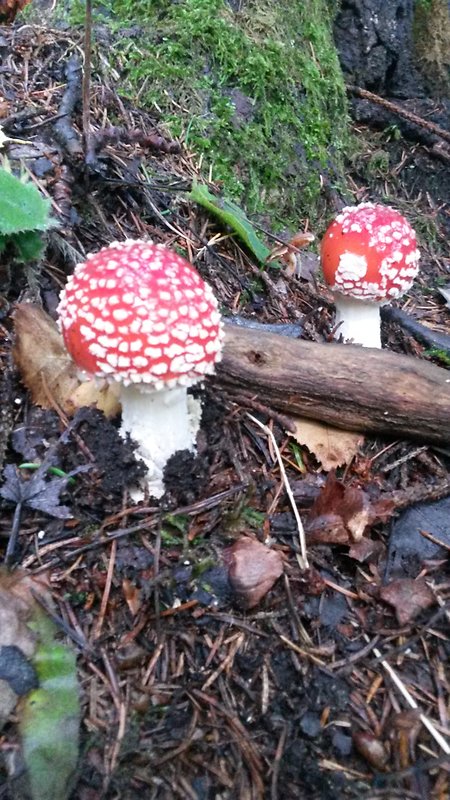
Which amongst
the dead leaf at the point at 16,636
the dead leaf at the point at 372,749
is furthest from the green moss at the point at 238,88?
the dead leaf at the point at 372,749

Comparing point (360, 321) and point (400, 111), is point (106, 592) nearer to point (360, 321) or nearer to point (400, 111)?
point (360, 321)

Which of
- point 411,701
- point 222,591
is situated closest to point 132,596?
point 222,591

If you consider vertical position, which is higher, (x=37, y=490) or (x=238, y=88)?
(x=238, y=88)

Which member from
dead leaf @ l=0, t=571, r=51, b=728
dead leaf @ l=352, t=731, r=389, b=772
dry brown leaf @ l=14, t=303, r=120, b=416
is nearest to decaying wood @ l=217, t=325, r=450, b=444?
dry brown leaf @ l=14, t=303, r=120, b=416

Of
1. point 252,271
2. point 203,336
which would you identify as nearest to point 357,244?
point 252,271

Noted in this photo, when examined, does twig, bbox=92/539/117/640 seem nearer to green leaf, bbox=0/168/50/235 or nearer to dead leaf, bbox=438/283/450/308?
green leaf, bbox=0/168/50/235

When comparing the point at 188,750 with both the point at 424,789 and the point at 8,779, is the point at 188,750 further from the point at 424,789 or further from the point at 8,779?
the point at 424,789
